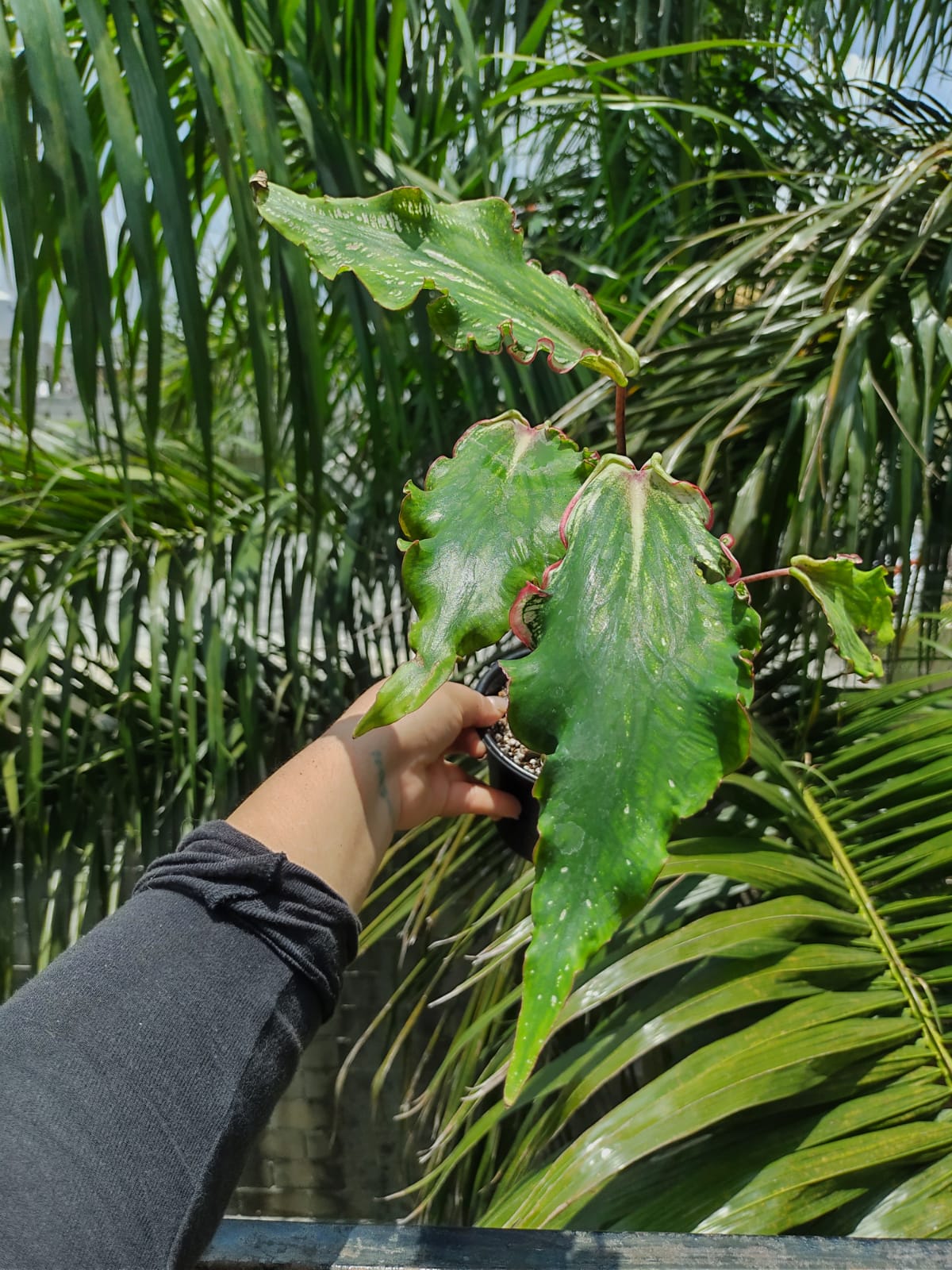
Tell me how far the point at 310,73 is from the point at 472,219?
41 cm

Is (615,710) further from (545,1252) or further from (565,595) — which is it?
(545,1252)

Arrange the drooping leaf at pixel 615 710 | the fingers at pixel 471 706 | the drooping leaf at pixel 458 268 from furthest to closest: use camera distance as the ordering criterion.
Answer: the fingers at pixel 471 706 → the drooping leaf at pixel 458 268 → the drooping leaf at pixel 615 710

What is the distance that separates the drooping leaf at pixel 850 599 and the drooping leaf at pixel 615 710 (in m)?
0.05

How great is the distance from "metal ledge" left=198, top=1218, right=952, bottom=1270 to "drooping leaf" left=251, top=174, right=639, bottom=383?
26cm

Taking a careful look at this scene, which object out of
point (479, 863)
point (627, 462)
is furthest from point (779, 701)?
point (627, 462)

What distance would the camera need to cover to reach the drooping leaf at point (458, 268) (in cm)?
33

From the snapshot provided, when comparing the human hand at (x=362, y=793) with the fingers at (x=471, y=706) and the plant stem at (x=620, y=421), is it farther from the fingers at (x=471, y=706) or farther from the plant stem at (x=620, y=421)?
the plant stem at (x=620, y=421)

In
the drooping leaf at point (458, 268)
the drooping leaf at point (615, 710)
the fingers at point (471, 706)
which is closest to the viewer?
the drooping leaf at point (615, 710)

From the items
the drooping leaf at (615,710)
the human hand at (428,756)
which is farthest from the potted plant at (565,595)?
the human hand at (428,756)

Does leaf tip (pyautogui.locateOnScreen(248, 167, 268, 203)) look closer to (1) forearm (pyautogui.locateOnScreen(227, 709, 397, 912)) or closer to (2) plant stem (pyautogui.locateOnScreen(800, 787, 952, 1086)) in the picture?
(1) forearm (pyautogui.locateOnScreen(227, 709, 397, 912))

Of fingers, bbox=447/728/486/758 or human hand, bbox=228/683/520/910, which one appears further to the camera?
fingers, bbox=447/728/486/758

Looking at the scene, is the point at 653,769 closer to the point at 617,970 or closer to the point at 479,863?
the point at 617,970

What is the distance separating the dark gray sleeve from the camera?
24cm

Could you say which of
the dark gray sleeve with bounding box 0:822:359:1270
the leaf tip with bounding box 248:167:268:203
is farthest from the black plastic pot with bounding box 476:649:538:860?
the leaf tip with bounding box 248:167:268:203
